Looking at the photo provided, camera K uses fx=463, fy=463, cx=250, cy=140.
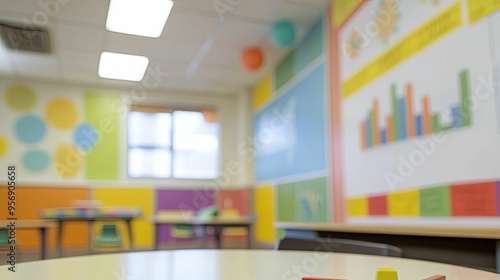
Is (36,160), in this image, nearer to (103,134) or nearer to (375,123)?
(103,134)

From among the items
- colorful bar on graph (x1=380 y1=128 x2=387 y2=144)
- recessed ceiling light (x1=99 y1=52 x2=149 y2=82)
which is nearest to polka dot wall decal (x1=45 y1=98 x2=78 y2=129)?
recessed ceiling light (x1=99 y1=52 x2=149 y2=82)

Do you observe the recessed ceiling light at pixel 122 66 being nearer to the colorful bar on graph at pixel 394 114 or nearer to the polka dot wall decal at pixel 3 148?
the polka dot wall decal at pixel 3 148

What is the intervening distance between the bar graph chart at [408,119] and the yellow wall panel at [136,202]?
4.26 metres

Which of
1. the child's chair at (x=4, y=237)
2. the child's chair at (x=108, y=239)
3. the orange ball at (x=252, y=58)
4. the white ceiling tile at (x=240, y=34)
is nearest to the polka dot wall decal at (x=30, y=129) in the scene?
the child's chair at (x=108, y=239)

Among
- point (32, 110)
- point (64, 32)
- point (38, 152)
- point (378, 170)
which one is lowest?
point (378, 170)

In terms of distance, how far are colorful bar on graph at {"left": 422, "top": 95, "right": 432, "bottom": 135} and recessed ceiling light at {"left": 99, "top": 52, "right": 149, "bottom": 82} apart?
371cm

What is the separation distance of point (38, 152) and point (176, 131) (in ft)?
6.94

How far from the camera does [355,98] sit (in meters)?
4.12

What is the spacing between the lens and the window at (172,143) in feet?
24.4

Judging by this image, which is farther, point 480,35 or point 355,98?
point 355,98

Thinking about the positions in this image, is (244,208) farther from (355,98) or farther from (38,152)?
(355,98)

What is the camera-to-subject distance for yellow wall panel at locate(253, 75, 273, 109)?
264 inches

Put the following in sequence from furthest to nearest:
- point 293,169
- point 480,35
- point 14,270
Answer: point 293,169, point 480,35, point 14,270

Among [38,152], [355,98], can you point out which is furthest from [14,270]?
[38,152]
